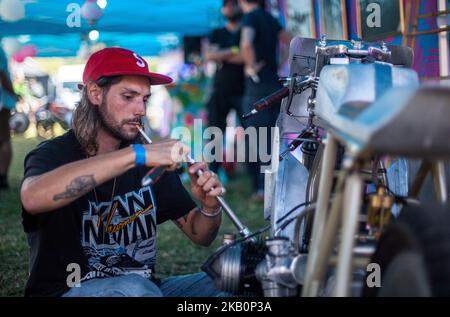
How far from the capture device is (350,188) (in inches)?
66.6

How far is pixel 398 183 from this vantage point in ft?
9.47

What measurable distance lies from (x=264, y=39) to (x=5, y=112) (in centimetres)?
323

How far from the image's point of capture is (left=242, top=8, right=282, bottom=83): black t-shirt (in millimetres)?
7551

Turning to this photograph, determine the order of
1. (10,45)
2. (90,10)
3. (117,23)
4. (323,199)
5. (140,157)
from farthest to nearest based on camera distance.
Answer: (10,45), (117,23), (90,10), (140,157), (323,199)

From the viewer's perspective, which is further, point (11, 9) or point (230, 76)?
point (230, 76)

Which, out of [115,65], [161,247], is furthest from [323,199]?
[161,247]

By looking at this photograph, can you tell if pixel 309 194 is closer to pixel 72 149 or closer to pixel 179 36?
pixel 72 149

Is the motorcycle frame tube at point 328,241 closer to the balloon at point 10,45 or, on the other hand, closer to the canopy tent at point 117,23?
the canopy tent at point 117,23

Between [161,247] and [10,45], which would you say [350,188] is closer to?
[161,247]

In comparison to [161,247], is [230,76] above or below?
above

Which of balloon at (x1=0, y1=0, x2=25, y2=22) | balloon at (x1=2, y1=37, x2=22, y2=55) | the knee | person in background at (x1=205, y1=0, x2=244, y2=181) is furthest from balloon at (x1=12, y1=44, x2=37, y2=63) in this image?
the knee

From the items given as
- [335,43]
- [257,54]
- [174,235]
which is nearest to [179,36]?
[257,54]

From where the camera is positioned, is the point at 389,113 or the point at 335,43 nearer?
the point at 389,113
